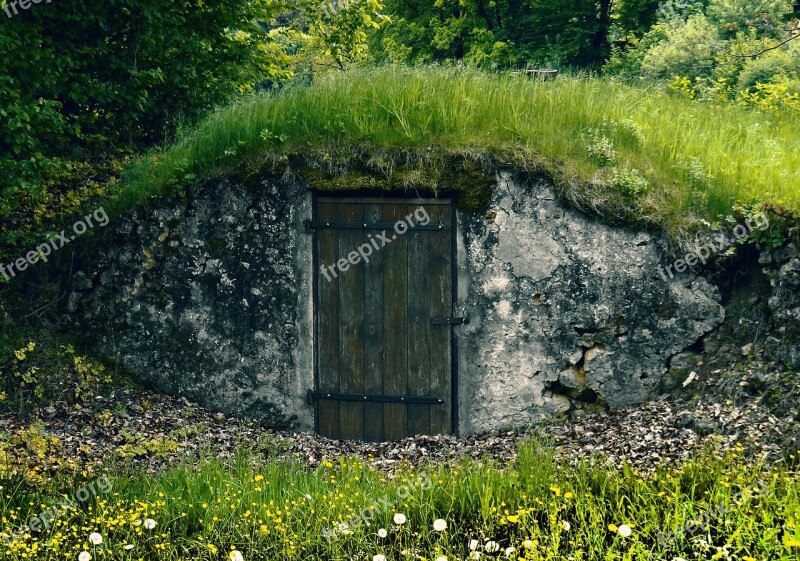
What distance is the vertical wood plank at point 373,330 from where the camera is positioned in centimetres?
835

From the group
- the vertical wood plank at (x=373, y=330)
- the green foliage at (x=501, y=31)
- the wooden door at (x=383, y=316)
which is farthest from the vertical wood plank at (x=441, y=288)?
the green foliage at (x=501, y=31)

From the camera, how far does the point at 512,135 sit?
833 centimetres

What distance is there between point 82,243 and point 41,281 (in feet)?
1.92

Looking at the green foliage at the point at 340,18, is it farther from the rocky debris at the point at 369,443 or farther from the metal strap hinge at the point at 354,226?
the rocky debris at the point at 369,443

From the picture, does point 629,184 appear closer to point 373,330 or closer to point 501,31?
point 373,330

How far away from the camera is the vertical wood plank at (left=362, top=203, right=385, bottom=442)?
8.35 m

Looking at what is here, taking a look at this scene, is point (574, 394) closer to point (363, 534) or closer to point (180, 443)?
point (363, 534)

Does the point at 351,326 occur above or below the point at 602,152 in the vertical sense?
below

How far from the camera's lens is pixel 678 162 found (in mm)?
8367

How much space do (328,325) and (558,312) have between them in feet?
7.53

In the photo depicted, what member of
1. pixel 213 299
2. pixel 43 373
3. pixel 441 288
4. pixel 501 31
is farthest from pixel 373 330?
pixel 501 31

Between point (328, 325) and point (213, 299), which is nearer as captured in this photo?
point (328, 325)

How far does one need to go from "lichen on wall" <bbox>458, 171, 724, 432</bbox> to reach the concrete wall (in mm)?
11

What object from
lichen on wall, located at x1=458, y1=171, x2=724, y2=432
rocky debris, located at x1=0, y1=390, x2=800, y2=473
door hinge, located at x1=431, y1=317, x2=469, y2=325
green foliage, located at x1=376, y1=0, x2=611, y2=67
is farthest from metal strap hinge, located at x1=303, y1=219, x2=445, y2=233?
green foliage, located at x1=376, y1=0, x2=611, y2=67
